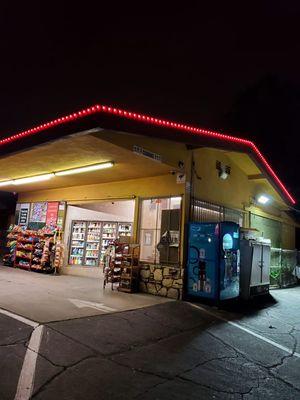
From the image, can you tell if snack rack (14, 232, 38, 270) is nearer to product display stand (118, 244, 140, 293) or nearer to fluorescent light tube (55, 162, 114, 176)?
fluorescent light tube (55, 162, 114, 176)

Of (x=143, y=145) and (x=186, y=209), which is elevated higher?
(x=143, y=145)

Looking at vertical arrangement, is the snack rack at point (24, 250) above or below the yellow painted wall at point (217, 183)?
below

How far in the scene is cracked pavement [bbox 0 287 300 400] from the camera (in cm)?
418

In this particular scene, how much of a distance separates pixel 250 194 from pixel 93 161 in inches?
338

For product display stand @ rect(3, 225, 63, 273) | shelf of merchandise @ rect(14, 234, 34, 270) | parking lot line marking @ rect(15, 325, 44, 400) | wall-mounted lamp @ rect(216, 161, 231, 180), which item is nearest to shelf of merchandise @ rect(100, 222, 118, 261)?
product display stand @ rect(3, 225, 63, 273)

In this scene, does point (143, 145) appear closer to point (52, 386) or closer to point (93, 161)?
point (93, 161)

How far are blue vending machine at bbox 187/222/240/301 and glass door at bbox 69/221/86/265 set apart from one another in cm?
671

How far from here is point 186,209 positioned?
10328 mm

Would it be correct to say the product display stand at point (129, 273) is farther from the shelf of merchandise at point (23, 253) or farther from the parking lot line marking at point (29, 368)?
the shelf of merchandise at point (23, 253)

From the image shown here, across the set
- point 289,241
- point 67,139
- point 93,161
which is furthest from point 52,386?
point 289,241

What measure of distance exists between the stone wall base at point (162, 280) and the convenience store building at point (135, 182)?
0.03m

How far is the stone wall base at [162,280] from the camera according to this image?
9906 mm

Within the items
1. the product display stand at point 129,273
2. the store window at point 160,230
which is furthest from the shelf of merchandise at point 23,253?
the store window at point 160,230

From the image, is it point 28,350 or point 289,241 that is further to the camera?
point 289,241
